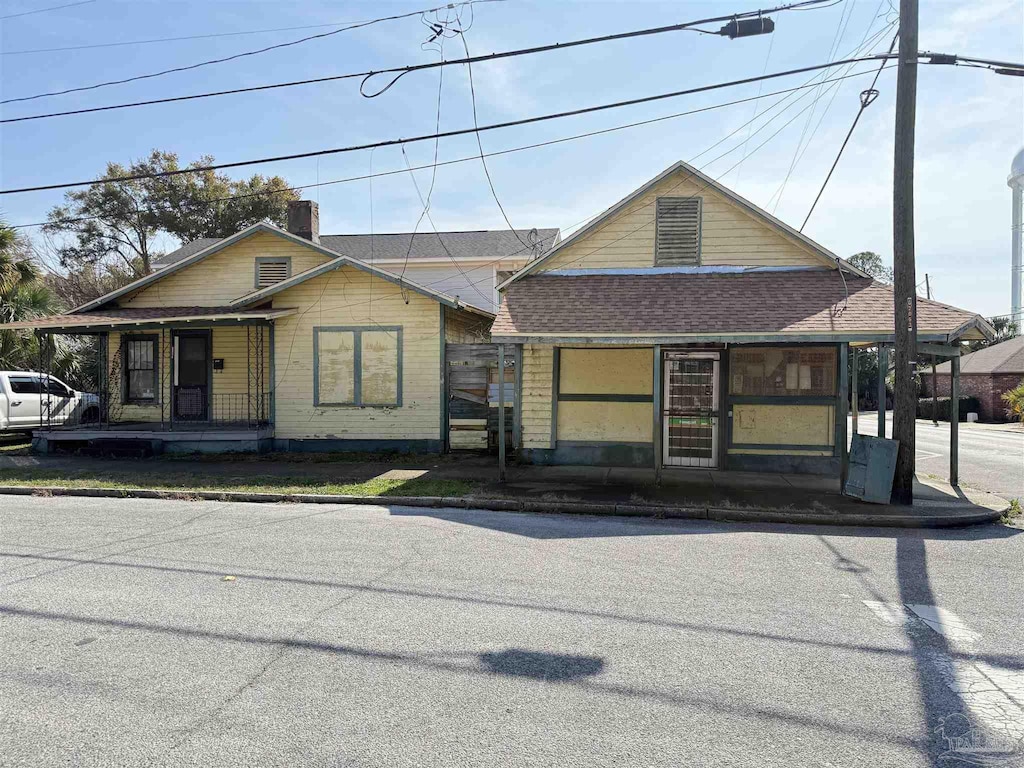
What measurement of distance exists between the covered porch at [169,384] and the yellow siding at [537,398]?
5.64 metres

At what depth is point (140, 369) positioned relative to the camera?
17812mm

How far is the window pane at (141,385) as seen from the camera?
17.8 m

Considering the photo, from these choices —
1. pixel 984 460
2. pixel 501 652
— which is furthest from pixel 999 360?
pixel 501 652

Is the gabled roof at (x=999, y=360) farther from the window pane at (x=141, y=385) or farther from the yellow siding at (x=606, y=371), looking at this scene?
the window pane at (x=141, y=385)

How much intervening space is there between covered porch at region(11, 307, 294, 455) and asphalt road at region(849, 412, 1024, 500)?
14147 millimetres

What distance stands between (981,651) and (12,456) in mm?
17528

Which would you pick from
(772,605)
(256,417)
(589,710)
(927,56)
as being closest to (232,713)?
(589,710)

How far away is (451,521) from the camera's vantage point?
9141 millimetres

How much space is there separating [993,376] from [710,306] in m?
29.8

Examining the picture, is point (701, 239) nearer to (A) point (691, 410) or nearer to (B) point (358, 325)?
(A) point (691, 410)

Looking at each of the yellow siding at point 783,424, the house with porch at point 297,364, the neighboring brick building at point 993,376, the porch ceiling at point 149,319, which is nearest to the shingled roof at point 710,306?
the yellow siding at point 783,424

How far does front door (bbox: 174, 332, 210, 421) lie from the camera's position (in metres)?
17.2

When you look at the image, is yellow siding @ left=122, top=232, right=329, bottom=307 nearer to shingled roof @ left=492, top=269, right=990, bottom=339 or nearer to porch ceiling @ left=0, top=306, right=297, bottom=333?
porch ceiling @ left=0, top=306, right=297, bottom=333

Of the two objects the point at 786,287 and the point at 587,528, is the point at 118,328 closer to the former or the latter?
the point at 587,528
